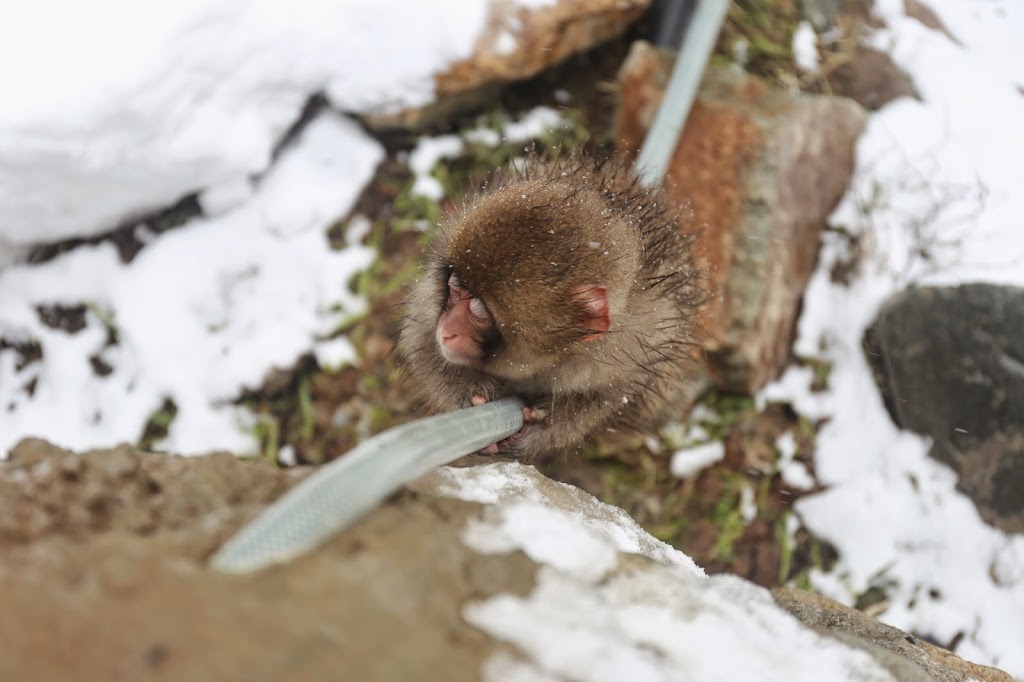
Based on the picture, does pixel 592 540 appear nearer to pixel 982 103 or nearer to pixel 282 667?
pixel 282 667

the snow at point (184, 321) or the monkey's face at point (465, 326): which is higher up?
the monkey's face at point (465, 326)

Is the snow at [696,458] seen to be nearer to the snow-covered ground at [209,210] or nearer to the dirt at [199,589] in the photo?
the snow-covered ground at [209,210]

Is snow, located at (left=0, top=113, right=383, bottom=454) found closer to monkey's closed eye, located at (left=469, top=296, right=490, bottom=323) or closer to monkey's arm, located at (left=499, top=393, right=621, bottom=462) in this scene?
monkey's arm, located at (left=499, top=393, right=621, bottom=462)

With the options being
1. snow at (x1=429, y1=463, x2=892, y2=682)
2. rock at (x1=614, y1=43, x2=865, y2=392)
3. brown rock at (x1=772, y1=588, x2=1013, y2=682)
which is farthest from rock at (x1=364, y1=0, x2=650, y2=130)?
brown rock at (x1=772, y1=588, x2=1013, y2=682)

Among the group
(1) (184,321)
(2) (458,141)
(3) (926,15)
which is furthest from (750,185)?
(1) (184,321)

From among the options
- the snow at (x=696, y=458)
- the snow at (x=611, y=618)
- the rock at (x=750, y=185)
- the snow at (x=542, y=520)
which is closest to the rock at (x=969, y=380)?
the rock at (x=750, y=185)

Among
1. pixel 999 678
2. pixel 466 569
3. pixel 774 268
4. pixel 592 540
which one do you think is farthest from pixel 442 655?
pixel 774 268
